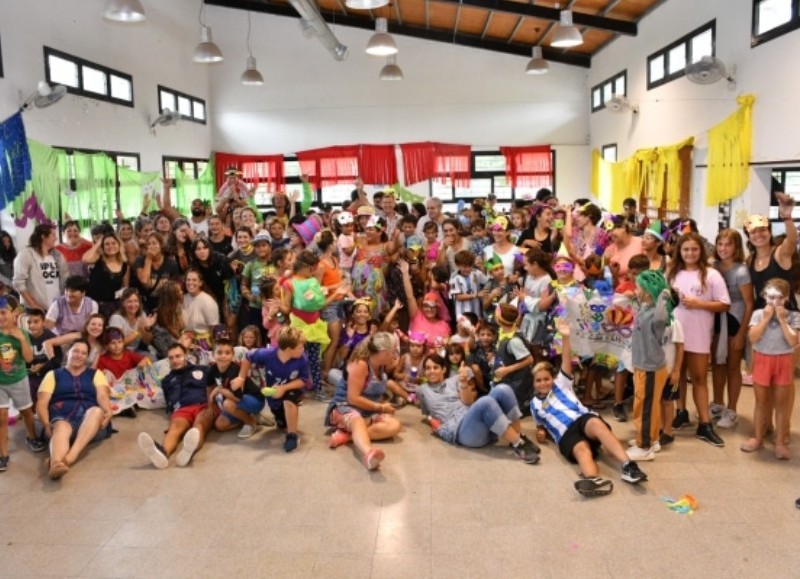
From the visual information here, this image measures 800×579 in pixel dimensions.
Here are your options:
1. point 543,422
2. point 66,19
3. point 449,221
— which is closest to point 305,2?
point 66,19

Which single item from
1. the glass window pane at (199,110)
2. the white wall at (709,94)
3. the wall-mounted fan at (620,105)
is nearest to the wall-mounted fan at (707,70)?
the white wall at (709,94)

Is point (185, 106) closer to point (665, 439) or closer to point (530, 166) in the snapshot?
point (530, 166)

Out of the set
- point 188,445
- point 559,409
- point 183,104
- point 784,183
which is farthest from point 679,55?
point 183,104

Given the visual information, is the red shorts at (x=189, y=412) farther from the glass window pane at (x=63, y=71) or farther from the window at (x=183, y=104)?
the window at (x=183, y=104)

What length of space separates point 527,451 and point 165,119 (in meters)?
9.15

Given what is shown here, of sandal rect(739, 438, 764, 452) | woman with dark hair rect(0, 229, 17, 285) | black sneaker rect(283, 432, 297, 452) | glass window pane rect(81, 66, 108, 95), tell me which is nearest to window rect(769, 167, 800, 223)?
sandal rect(739, 438, 764, 452)

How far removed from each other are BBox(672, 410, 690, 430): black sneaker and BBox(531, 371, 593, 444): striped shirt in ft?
3.02

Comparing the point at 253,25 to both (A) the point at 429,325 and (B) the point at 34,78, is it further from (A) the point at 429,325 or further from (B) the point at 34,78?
(A) the point at 429,325

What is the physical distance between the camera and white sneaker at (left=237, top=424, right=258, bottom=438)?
16.3 feet

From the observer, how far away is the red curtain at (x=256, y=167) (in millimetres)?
14547

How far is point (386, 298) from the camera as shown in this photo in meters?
6.35

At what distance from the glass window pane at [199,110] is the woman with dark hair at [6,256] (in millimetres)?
7394

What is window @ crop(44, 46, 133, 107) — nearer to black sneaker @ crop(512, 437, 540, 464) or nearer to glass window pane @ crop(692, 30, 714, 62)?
black sneaker @ crop(512, 437, 540, 464)

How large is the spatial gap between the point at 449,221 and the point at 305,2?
4849 mm
